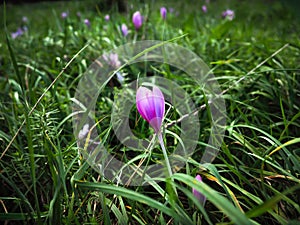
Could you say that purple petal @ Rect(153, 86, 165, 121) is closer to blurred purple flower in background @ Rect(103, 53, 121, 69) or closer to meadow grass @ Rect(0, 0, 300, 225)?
meadow grass @ Rect(0, 0, 300, 225)

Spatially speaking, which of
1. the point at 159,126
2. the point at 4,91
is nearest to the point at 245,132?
the point at 159,126

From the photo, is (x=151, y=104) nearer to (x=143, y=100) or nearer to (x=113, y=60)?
(x=143, y=100)

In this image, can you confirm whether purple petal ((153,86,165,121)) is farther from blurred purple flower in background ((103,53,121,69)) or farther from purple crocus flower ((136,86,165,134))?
blurred purple flower in background ((103,53,121,69))

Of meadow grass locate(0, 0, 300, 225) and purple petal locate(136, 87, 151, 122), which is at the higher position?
purple petal locate(136, 87, 151, 122)

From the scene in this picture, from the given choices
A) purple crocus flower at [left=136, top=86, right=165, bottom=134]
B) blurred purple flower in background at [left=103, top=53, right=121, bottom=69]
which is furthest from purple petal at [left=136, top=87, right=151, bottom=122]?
blurred purple flower in background at [left=103, top=53, right=121, bottom=69]

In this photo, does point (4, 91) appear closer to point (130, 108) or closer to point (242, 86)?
point (130, 108)

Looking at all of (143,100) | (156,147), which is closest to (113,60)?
(156,147)

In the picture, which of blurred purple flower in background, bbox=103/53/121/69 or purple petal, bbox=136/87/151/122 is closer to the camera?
purple petal, bbox=136/87/151/122
